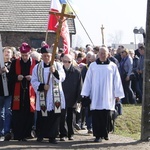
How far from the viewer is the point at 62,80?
494 inches

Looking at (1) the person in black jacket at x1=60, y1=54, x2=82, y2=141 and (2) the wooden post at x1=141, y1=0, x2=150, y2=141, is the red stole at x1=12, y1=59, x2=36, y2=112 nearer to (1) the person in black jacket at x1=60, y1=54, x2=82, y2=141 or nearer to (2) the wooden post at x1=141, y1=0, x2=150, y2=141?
(1) the person in black jacket at x1=60, y1=54, x2=82, y2=141

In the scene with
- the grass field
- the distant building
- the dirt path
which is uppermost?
the distant building

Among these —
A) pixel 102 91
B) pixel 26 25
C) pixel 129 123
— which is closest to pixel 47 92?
pixel 102 91

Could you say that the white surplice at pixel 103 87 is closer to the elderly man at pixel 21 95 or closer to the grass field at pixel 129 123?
the elderly man at pixel 21 95

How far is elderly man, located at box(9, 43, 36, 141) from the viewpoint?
13.0 m

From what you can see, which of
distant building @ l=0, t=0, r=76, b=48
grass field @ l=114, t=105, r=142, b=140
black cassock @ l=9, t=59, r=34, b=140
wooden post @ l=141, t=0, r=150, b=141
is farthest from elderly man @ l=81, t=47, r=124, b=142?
distant building @ l=0, t=0, r=76, b=48

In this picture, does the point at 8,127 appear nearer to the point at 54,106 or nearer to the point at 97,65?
the point at 54,106

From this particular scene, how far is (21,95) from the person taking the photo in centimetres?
1302

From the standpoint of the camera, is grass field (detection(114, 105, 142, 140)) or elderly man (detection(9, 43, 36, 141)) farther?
grass field (detection(114, 105, 142, 140))

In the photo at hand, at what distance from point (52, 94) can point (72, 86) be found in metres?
0.85

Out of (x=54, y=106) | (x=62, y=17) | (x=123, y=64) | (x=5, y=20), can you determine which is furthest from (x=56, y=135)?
(x=5, y=20)

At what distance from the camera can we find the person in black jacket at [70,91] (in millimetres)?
13109

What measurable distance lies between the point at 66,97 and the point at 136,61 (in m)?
7.59

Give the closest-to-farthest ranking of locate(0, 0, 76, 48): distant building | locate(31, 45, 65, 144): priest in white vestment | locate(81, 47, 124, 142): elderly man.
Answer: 1. locate(31, 45, 65, 144): priest in white vestment
2. locate(81, 47, 124, 142): elderly man
3. locate(0, 0, 76, 48): distant building
